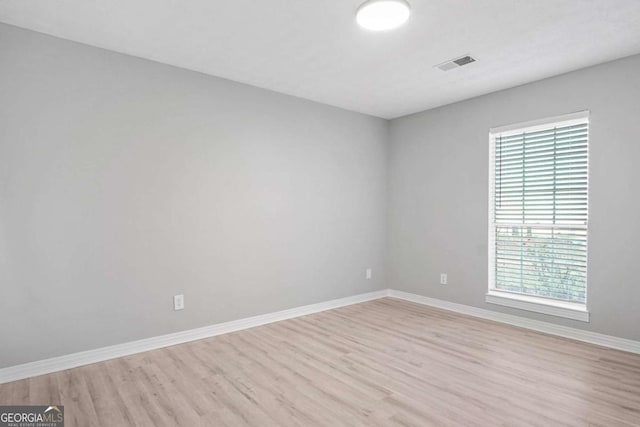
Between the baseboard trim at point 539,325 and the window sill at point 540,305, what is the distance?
0.12 m

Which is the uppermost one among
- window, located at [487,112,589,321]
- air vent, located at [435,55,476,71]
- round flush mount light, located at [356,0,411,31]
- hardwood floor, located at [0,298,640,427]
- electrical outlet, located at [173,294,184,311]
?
air vent, located at [435,55,476,71]

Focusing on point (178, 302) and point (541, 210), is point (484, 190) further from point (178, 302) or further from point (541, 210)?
point (178, 302)

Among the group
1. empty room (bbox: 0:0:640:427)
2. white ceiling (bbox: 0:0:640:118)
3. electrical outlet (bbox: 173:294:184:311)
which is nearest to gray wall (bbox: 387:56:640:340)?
empty room (bbox: 0:0:640:427)

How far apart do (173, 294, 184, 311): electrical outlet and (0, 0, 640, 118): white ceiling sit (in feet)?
7.16

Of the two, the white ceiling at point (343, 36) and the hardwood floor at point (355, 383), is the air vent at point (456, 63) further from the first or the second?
the hardwood floor at point (355, 383)

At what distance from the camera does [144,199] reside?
315 centimetres

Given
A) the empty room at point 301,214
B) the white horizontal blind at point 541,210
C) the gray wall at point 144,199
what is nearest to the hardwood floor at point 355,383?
the empty room at point 301,214

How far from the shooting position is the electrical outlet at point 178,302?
333 cm

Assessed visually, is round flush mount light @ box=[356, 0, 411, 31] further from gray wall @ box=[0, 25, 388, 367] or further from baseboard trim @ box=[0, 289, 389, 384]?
baseboard trim @ box=[0, 289, 389, 384]

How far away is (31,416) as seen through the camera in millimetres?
2150

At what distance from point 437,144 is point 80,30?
393cm

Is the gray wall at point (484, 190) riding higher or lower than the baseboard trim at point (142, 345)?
higher

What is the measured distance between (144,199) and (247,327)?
5.51 feet

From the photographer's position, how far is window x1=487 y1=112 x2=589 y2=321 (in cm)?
348
